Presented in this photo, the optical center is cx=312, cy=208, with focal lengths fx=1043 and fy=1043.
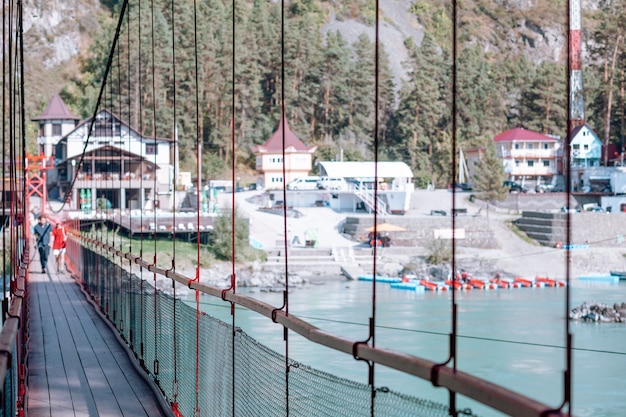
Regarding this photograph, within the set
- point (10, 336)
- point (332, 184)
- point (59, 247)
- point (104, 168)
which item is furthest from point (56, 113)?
point (10, 336)

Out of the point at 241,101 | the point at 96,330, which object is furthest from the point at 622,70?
the point at 96,330

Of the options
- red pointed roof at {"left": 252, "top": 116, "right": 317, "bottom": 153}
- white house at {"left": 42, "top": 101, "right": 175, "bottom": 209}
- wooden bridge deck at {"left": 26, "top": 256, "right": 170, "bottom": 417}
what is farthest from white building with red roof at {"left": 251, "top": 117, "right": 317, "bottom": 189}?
wooden bridge deck at {"left": 26, "top": 256, "right": 170, "bottom": 417}

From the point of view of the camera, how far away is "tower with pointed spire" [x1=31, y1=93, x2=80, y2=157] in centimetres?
4738

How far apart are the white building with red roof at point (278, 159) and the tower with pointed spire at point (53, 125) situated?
9231 mm

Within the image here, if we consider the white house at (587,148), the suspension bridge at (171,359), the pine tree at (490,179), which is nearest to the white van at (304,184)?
the pine tree at (490,179)

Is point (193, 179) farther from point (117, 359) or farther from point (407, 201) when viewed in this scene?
point (117, 359)

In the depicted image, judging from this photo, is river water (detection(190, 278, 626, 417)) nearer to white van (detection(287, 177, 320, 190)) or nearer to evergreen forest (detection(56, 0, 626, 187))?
white van (detection(287, 177, 320, 190))

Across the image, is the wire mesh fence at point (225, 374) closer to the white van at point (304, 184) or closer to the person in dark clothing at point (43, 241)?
the person in dark clothing at point (43, 241)

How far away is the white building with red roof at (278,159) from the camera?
167ft

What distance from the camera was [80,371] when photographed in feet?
20.4

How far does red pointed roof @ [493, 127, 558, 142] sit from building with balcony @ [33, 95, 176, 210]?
1804 cm

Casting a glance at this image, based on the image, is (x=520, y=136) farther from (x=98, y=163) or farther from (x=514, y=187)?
(x=98, y=163)

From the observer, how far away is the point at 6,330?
10.1 feet

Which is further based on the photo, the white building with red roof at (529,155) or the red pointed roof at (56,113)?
the white building with red roof at (529,155)
